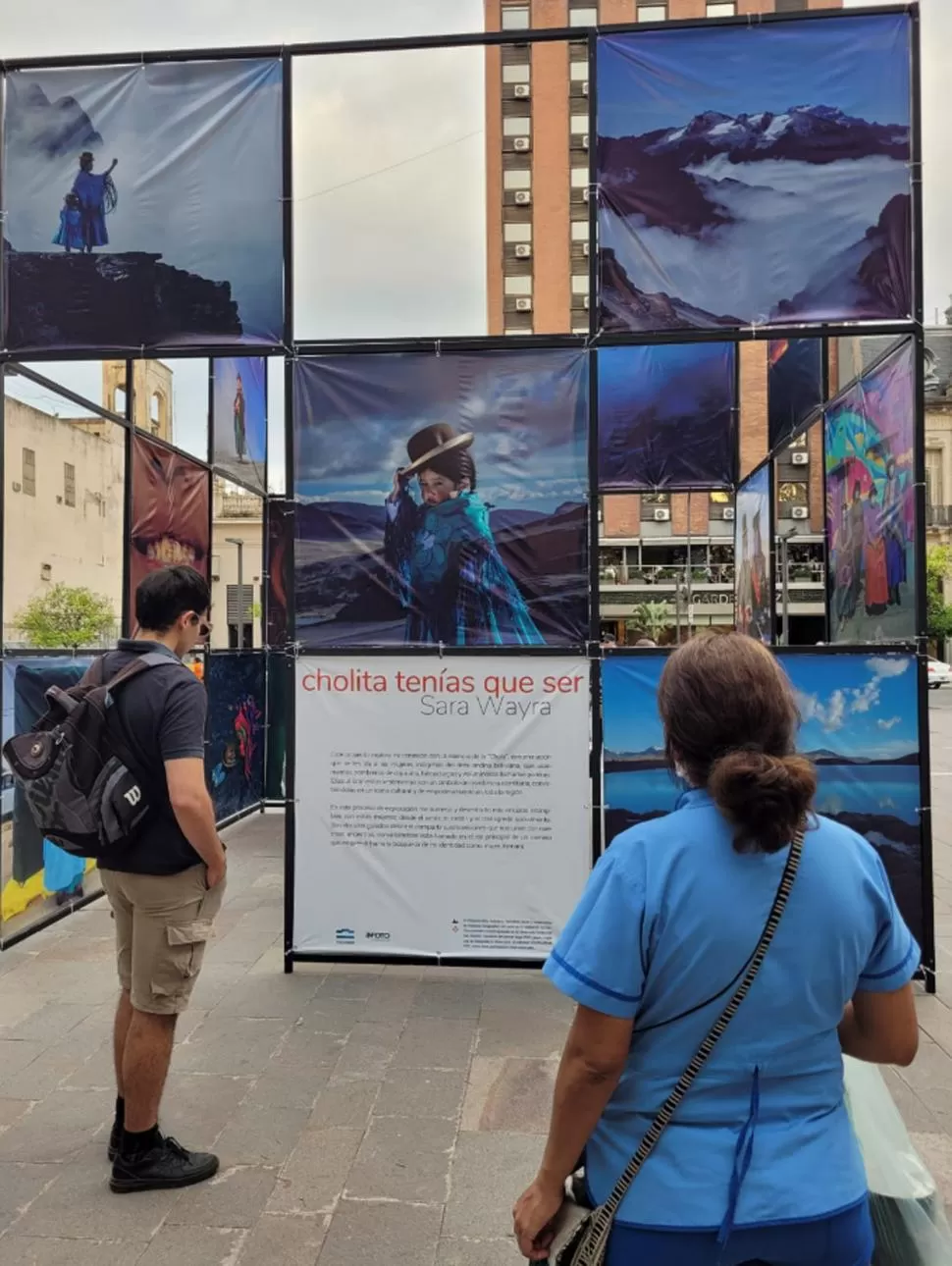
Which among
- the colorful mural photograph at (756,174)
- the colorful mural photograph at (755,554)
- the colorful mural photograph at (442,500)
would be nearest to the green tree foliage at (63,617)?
the colorful mural photograph at (755,554)

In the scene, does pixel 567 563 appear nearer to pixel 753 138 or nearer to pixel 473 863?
pixel 473 863

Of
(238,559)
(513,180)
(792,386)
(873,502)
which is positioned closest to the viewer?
(873,502)

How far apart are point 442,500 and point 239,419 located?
532 centimetres

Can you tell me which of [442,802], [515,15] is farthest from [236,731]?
[515,15]

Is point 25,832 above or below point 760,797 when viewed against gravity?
below

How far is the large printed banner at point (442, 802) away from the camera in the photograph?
5000 millimetres

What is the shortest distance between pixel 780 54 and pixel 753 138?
0.43 m

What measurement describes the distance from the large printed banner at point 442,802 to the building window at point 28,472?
128 ft

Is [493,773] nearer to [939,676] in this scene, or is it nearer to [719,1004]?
[719,1004]

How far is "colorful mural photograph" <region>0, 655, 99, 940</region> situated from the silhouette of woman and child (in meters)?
2.41

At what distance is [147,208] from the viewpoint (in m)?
5.32

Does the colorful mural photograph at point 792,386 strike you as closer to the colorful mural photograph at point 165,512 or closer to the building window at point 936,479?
the colorful mural photograph at point 165,512

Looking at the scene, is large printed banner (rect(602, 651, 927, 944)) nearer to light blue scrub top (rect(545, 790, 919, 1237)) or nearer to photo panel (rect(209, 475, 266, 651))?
photo panel (rect(209, 475, 266, 651))

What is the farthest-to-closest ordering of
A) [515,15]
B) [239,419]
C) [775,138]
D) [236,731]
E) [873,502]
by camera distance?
1. [515,15]
2. [239,419]
3. [236,731]
4. [873,502]
5. [775,138]
